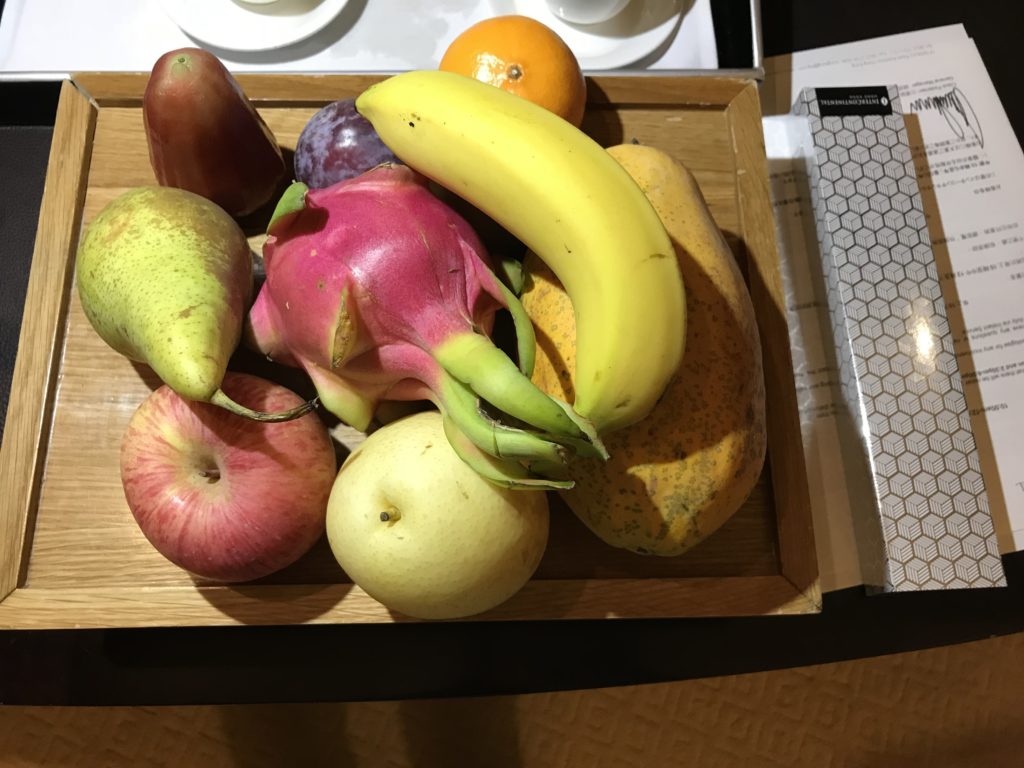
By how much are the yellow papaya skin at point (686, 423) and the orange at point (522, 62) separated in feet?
0.47

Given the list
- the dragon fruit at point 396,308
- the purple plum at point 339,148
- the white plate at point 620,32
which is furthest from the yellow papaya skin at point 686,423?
the white plate at point 620,32

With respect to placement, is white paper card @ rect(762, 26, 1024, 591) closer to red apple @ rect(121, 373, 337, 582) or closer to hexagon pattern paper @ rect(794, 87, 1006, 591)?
hexagon pattern paper @ rect(794, 87, 1006, 591)

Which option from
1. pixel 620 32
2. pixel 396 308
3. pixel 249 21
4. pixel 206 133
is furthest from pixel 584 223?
pixel 249 21

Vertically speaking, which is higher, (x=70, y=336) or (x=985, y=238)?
(x=985, y=238)

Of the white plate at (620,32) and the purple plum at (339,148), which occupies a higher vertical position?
the white plate at (620,32)

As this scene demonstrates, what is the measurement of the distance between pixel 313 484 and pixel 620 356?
10.9 inches

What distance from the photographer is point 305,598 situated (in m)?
0.62

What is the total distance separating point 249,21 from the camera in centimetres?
95

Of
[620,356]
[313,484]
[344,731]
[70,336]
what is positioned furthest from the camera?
[344,731]

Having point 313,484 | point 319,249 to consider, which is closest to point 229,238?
point 319,249

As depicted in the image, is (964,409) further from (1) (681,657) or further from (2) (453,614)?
(2) (453,614)

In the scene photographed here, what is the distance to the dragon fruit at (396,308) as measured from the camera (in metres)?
0.49

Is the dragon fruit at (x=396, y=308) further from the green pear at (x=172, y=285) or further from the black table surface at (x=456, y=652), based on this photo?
the black table surface at (x=456, y=652)

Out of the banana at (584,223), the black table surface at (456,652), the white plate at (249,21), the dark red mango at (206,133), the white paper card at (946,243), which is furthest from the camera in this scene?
the white plate at (249,21)
